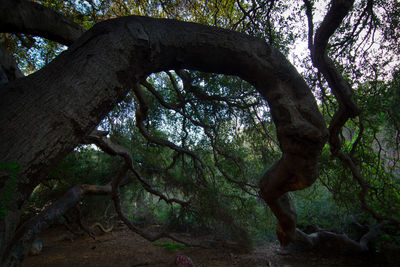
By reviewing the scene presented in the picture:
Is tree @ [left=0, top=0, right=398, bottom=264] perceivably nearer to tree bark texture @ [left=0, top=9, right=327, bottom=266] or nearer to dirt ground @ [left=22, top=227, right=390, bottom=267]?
tree bark texture @ [left=0, top=9, right=327, bottom=266]

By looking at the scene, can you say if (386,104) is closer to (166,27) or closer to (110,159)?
(166,27)

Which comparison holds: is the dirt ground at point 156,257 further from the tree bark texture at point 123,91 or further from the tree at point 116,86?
the tree bark texture at point 123,91

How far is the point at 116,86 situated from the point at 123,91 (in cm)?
7

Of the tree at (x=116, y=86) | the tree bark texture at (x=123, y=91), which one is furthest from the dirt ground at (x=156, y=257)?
the tree bark texture at (x=123, y=91)

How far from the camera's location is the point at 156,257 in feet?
19.4

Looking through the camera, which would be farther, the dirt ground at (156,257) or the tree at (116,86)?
the dirt ground at (156,257)

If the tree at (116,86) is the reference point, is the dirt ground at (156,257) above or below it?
below

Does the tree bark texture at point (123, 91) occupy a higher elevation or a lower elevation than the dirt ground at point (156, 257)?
higher

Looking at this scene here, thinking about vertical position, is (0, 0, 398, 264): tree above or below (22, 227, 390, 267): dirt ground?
above

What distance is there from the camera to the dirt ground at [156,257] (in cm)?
539

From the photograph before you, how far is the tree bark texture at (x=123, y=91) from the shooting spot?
97 cm

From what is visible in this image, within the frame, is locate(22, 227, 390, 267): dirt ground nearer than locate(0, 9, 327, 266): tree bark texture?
No

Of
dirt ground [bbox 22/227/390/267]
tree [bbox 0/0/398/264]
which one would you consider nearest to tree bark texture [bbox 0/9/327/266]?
tree [bbox 0/0/398/264]

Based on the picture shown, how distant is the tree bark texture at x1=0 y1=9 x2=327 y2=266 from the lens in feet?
3.18
